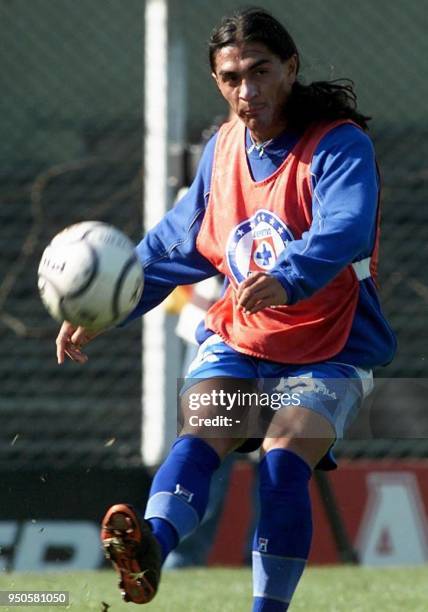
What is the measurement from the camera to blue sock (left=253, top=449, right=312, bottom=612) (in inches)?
149

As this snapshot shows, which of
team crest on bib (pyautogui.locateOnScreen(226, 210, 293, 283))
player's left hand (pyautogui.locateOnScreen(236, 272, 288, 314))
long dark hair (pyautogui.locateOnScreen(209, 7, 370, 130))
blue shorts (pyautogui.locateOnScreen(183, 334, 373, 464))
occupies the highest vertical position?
long dark hair (pyautogui.locateOnScreen(209, 7, 370, 130))

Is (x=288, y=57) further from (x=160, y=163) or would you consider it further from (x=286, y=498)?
(x=160, y=163)

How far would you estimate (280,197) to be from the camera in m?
3.99

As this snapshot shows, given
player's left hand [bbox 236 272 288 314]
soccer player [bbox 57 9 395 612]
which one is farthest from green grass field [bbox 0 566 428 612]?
player's left hand [bbox 236 272 288 314]

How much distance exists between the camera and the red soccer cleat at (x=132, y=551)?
343cm

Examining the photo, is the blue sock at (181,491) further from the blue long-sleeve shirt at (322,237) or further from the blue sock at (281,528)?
the blue long-sleeve shirt at (322,237)

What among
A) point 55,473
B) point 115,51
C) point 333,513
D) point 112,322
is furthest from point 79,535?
point 115,51

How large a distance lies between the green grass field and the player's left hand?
152 cm

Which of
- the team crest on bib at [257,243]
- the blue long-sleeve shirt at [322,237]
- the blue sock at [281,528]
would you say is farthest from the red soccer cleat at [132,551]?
the team crest on bib at [257,243]

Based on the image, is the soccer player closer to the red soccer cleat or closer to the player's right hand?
the player's right hand

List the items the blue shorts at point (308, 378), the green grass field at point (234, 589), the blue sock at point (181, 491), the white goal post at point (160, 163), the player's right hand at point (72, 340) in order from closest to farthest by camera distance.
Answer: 1. the blue sock at point (181, 491)
2. the blue shorts at point (308, 378)
3. the player's right hand at point (72, 340)
4. the green grass field at point (234, 589)
5. the white goal post at point (160, 163)

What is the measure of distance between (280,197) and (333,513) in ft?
11.2

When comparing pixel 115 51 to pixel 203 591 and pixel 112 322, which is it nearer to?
pixel 203 591

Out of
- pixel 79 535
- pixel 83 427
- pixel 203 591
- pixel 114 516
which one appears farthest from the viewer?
pixel 83 427
